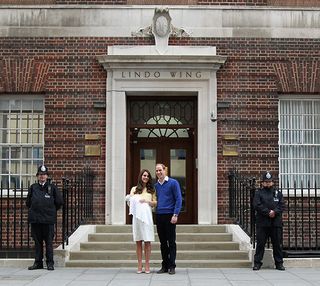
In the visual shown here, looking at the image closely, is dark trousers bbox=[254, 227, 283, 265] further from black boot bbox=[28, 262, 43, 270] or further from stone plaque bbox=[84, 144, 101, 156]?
stone plaque bbox=[84, 144, 101, 156]

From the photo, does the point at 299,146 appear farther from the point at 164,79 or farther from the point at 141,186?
the point at 141,186

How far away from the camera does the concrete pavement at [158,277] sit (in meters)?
9.08

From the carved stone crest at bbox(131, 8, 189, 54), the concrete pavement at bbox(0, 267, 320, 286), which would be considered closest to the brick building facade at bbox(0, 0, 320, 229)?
the carved stone crest at bbox(131, 8, 189, 54)

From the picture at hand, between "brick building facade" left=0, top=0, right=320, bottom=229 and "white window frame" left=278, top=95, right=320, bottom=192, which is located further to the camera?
"white window frame" left=278, top=95, right=320, bottom=192

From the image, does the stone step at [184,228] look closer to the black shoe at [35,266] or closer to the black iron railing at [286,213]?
the black iron railing at [286,213]

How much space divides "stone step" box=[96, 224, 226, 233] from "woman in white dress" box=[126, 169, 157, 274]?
2.95m

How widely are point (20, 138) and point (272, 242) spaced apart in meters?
6.89

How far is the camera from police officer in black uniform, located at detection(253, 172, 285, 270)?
10555 mm

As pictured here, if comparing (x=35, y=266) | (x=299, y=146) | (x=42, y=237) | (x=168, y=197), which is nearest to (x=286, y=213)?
(x=299, y=146)

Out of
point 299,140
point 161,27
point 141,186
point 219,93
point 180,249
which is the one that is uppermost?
point 161,27

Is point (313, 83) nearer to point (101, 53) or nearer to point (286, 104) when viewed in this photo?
point (286, 104)

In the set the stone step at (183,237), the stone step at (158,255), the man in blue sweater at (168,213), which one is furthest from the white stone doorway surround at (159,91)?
the man in blue sweater at (168,213)

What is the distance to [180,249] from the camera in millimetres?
12055

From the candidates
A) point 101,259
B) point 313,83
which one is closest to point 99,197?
point 101,259
